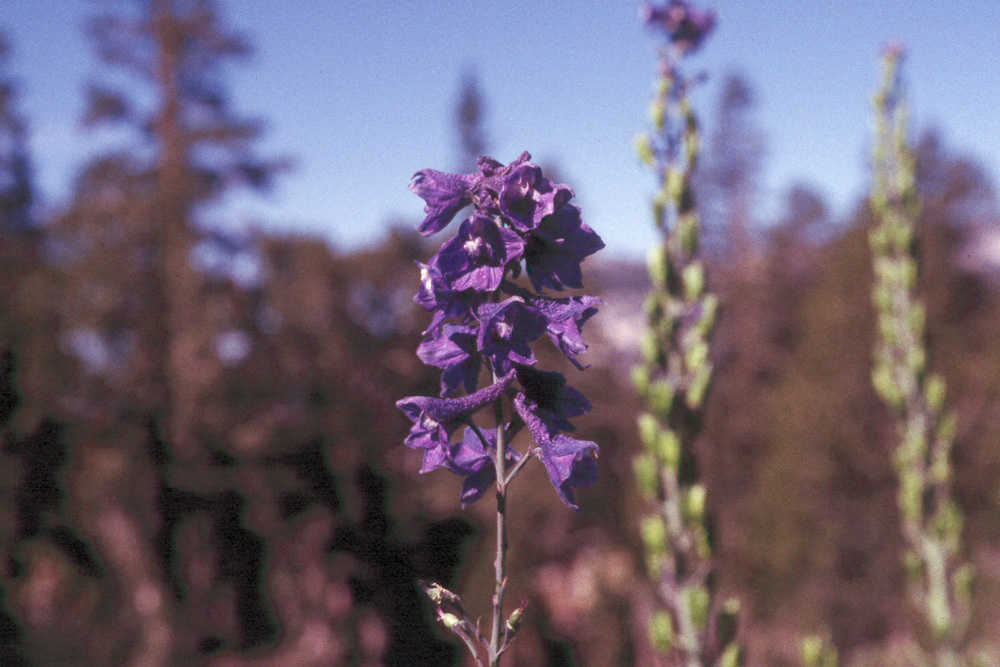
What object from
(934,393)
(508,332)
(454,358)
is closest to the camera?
(508,332)

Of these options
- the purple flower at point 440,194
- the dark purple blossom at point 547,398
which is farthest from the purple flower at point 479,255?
the dark purple blossom at point 547,398

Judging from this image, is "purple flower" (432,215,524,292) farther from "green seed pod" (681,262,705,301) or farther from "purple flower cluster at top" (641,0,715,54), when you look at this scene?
"purple flower cluster at top" (641,0,715,54)

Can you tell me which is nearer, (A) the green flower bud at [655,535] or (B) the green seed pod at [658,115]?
(A) the green flower bud at [655,535]

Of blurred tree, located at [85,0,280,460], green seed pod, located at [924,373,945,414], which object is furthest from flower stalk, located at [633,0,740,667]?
blurred tree, located at [85,0,280,460]

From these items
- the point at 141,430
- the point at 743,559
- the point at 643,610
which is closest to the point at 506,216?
the point at 643,610

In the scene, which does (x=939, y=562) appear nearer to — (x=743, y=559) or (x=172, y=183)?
(x=743, y=559)

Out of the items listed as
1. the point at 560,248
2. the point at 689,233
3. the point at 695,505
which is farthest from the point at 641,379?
the point at 560,248

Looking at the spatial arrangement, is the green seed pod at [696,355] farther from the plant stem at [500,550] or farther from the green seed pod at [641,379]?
the plant stem at [500,550]

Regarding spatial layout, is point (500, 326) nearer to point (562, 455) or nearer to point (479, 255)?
point (479, 255)
